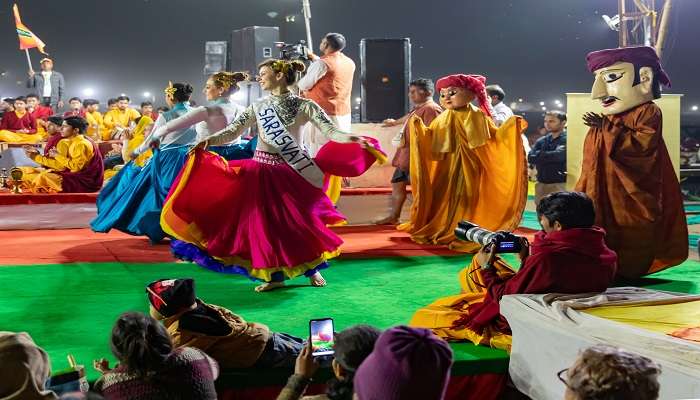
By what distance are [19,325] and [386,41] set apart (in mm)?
6774

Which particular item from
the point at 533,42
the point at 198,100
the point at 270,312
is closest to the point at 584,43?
the point at 533,42

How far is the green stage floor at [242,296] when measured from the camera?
3584 millimetres

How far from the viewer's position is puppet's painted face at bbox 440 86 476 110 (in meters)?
6.26

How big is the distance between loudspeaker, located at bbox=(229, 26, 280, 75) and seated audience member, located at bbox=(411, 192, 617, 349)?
31.5 ft

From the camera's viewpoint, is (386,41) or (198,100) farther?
(198,100)

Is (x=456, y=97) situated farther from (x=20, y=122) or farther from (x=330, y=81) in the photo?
(x=20, y=122)

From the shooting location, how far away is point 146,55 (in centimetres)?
1877

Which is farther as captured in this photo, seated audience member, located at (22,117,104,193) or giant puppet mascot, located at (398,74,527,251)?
seated audience member, located at (22,117,104,193)

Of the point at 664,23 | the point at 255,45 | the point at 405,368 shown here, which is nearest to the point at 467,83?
the point at 405,368

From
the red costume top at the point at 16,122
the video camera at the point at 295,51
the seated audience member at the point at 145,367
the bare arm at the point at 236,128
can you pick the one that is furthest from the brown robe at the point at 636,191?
the red costume top at the point at 16,122

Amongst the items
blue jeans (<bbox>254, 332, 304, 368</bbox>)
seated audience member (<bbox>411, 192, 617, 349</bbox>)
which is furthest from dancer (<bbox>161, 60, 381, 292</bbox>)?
blue jeans (<bbox>254, 332, 304, 368</bbox>)

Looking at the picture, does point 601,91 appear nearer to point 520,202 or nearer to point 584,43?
point 520,202

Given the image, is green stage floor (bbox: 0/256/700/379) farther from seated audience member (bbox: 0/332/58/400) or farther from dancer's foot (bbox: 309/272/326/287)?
seated audience member (bbox: 0/332/58/400)

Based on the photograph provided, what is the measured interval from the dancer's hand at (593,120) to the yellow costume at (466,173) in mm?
1221
